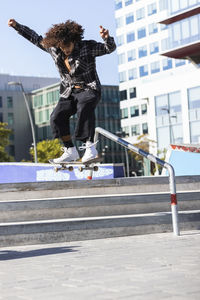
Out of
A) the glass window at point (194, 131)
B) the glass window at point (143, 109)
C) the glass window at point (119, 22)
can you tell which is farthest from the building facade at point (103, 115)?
the glass window at point (194, 131)

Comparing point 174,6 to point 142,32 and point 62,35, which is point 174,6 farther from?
point 62,35

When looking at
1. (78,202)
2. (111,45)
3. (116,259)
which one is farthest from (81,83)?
(116,259)

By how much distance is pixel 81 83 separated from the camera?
8.33 m

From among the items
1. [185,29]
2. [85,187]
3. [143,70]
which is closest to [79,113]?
[85,187]

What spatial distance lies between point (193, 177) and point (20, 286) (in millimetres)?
5515

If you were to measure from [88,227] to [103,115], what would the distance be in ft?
329

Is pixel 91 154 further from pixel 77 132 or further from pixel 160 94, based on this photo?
pixel 160 94

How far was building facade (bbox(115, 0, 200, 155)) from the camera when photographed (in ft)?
187

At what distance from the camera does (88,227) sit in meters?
7.29

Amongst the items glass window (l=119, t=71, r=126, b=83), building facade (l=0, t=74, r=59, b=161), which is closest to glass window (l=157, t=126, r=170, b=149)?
glass window (l=119, t=71, r=126, b=83)

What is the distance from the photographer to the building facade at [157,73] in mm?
56906

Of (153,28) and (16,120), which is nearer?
(153,28)

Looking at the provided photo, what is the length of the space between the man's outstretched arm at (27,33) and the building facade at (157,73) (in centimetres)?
4723

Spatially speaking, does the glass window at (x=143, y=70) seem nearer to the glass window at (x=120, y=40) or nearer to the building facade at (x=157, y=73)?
the building facade at (x=157, y=73)
